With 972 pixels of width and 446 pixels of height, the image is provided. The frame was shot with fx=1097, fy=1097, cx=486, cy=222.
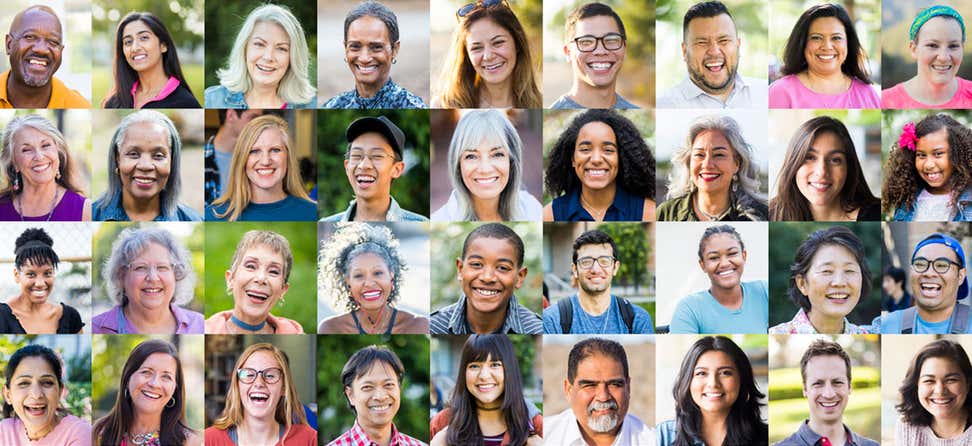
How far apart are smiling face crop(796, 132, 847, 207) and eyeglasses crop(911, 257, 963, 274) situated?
2.01ft

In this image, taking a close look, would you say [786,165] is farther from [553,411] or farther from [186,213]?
[186,213]

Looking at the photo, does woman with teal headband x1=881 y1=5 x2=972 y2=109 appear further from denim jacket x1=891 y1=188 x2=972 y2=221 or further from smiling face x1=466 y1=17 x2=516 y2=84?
smiling face x1=466 y1=17 x2=516 y2=84

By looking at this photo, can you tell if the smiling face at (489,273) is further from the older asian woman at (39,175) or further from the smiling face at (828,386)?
the older asian woman at (39,175)

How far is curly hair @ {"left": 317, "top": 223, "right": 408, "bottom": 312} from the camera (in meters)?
6.38

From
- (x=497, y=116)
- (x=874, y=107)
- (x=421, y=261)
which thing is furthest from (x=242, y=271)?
(x=874, y=107)

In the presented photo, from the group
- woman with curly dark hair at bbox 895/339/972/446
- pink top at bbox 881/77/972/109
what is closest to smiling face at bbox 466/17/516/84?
pink top at bbox 881/77/972/109

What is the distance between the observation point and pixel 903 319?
21.0ft

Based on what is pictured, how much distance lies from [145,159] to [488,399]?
2428 millimetres

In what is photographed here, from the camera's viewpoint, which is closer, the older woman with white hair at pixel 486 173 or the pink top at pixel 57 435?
the older woman with white hair at pixel 486 173

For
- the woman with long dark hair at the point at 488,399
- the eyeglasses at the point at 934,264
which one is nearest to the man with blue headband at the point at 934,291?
the eyeglasses at the point at 934,264

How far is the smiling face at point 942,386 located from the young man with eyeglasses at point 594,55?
231 centimetres

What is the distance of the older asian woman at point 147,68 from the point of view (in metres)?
6.38

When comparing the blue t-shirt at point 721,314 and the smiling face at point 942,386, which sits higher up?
the blue t-shirt at point 721,314

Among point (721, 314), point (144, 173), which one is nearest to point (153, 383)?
point (144, 173)
